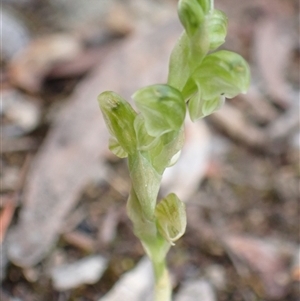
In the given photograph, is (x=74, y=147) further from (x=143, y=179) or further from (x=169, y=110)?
(x=169, y=110)

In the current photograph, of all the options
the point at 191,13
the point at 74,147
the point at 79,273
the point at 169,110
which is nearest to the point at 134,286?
the point at 79,273

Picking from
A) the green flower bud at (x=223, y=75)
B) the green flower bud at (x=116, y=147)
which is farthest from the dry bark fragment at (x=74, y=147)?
the green flower bud at (x=223, y=75)

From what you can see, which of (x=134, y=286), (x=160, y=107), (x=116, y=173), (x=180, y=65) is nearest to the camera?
(x=160, y=107)

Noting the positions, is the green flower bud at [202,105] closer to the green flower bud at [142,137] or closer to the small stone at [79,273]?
the green flower bud at [142,137]

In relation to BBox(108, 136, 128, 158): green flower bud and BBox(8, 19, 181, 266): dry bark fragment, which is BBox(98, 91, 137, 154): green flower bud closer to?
BBox(108, 136, 128, 158): green flower bud

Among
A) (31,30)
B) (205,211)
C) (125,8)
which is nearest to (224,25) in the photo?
(205,211)

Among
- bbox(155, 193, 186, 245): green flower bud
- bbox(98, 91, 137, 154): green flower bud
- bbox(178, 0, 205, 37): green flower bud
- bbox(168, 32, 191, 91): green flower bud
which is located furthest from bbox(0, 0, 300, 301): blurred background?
bbox(178, 0, 205, 37): green flower bud

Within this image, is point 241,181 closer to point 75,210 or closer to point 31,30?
point 75,210
